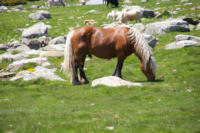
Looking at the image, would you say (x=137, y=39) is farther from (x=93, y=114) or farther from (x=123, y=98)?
(x=93, y=114)

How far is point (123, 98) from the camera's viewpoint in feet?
35.9

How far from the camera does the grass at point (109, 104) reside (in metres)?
7.39

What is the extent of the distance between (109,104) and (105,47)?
4724 mm

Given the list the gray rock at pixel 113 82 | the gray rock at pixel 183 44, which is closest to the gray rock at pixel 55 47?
the gray rock at pixel 183 44

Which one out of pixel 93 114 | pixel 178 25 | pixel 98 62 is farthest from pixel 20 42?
pixel 93 114

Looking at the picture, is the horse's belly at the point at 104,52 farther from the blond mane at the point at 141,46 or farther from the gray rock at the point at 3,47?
the gray rock at the point at 3,47

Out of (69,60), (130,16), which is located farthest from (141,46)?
(130,16)

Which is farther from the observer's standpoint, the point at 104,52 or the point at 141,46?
the point at 104,52

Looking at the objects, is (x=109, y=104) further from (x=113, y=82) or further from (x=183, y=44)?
(x=183, y=44)

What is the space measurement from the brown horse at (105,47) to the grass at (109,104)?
3.41 feet

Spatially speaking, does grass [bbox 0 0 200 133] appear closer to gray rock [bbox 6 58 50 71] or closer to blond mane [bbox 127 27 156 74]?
blond mane [bbox 127 27 156 74]

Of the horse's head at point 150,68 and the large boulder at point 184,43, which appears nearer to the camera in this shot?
the horse's head at point 150,68

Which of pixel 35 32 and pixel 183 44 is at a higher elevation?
pixel 183 44

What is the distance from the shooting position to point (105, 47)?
560 inches
